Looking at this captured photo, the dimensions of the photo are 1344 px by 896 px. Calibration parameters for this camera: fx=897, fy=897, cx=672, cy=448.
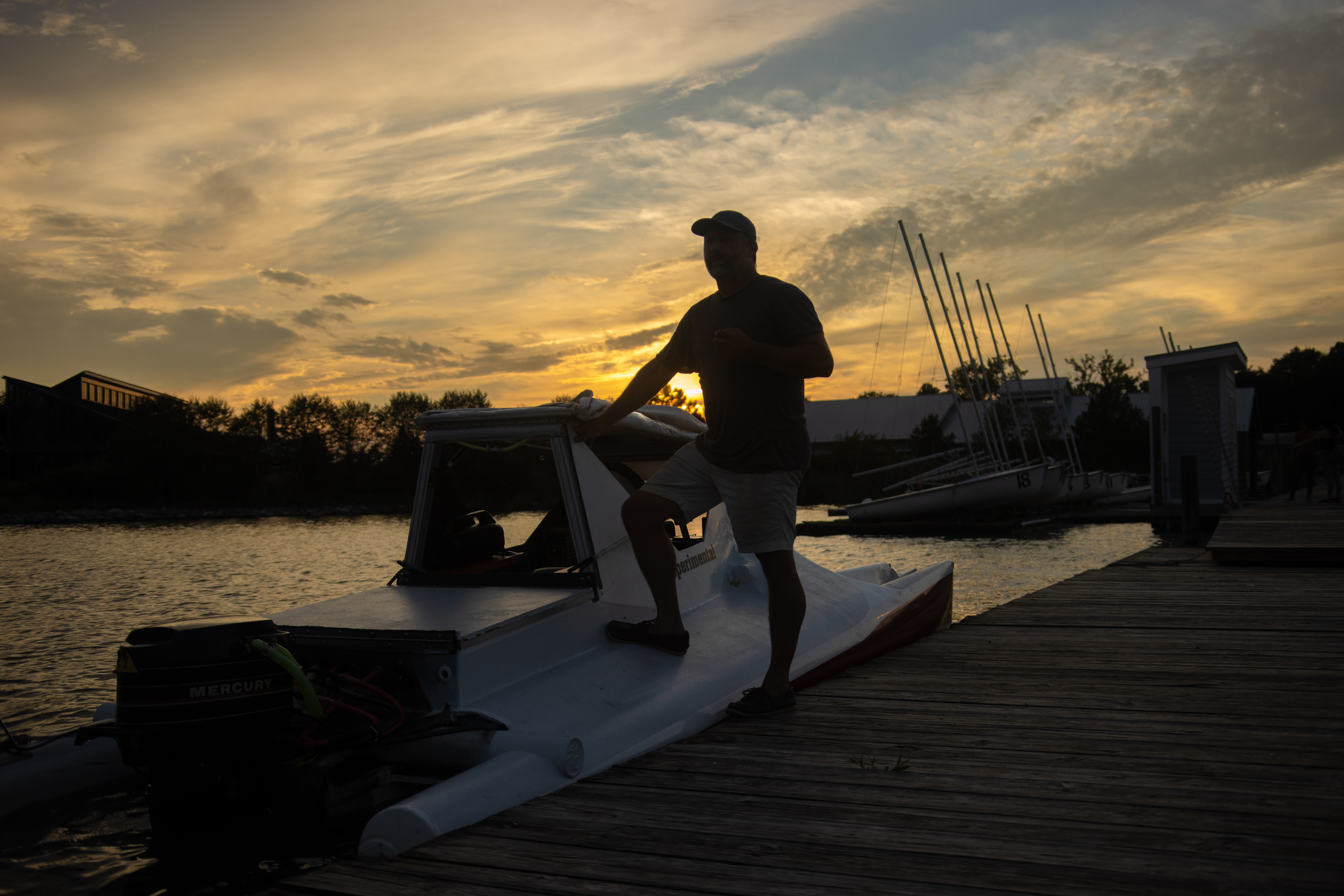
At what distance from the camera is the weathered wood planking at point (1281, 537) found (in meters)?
8.91

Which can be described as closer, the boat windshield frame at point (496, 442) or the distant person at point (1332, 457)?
the boat windshield frame at point (496, 442)

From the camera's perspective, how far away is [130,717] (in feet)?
9.09

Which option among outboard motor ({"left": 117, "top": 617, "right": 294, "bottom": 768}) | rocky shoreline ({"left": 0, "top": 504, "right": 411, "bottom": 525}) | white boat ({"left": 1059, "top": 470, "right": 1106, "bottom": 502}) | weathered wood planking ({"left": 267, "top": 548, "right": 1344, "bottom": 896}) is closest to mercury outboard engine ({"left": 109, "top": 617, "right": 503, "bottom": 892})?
outboard motor ({"left": 117, "top": 617, "right": 294, "bottom": 768})

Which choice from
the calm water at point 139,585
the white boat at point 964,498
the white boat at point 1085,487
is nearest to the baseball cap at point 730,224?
the calm water at point 139,585

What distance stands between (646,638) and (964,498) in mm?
26929

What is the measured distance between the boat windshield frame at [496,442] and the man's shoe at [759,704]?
816 mm

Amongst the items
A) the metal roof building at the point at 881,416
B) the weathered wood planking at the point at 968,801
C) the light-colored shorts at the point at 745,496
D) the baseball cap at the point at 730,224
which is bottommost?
the weathered wood planking at the point at 968,801

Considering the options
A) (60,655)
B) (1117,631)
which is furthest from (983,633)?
(60,655)

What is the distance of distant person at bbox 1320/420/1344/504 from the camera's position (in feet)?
64.3

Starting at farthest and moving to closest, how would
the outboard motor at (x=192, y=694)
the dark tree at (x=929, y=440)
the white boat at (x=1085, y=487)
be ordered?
the dark tree at (x=929, y=440), the white boat at (x=1085, y=487), the outboard motor at (x=192, y=694)

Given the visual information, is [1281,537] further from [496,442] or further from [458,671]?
→ [458,671]

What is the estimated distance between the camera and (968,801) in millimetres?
2590

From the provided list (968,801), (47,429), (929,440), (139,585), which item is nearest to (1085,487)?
(929,440)

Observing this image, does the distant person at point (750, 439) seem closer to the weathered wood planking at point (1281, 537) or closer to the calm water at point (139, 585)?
the calm water at point (139, 585)
